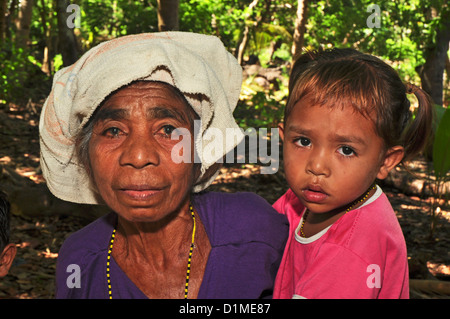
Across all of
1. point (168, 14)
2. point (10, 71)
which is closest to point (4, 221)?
point (168, 14)

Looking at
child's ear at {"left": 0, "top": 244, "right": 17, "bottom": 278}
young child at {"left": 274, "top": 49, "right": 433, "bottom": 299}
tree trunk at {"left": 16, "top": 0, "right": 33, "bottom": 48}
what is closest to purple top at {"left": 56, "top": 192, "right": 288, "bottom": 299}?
young child at {"left": 274, "top": 49, "right": 433, "bottom": 299}

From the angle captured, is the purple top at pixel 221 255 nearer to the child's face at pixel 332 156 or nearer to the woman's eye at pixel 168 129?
the child's face at pixel 332 156

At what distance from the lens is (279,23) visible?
12.3 metres

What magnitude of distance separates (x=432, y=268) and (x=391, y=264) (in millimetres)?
3538

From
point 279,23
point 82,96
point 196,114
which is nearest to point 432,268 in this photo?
point 196,114

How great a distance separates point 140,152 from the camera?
156cm

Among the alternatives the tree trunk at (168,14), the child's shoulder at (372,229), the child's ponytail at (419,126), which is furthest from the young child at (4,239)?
the tree trunk at (168,14)

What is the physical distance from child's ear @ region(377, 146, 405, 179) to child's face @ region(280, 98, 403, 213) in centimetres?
8

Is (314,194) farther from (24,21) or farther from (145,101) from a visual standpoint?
(24,21)

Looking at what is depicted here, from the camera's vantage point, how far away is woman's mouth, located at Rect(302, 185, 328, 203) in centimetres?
176

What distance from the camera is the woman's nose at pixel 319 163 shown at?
Result: 173cm

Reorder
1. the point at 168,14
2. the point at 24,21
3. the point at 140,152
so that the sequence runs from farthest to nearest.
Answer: the point at 24,21 < the point at 168,14 < the point at 140,152

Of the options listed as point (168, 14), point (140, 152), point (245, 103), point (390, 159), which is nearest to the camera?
point (140, 152)

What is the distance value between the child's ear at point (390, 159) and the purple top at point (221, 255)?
0.44 m
